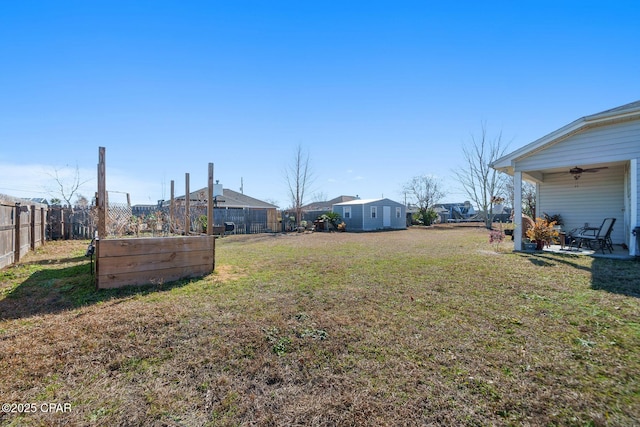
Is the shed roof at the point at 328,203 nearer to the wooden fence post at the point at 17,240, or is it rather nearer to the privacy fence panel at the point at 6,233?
the wooden fence post at the point at 17,240

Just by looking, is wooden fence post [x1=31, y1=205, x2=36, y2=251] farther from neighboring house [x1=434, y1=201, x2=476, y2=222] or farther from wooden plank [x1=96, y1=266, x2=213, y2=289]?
neighboring house [x1=434, y1=201, x2=476, y2=222]

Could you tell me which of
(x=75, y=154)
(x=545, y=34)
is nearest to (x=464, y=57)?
(x=545, y=34)

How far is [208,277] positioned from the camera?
505 centimetres

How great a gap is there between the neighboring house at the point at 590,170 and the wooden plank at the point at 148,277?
28.0 ft

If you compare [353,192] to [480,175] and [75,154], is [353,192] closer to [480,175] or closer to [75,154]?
[480,175]

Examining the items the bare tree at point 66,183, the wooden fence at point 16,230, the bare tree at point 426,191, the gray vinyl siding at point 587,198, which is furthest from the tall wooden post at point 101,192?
the bare tree at point 426,191

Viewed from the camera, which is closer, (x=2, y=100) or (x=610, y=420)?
(x=610, y=420)

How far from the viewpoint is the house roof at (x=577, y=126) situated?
20.8 ft

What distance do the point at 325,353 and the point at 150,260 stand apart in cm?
369

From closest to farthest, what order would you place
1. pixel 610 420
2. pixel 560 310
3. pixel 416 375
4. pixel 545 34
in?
pixel 610 420
pixel 416 375
pixel 560 310
pixel 545 34

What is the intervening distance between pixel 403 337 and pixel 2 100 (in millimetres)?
12705

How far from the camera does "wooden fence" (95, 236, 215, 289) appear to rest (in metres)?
4.23

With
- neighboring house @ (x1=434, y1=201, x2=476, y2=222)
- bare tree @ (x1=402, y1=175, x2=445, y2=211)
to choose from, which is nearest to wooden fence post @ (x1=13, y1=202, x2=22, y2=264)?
bare tree @ (x1=402, y1=175, x2=445, y2=211)

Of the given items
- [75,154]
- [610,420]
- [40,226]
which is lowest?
[610,420]
